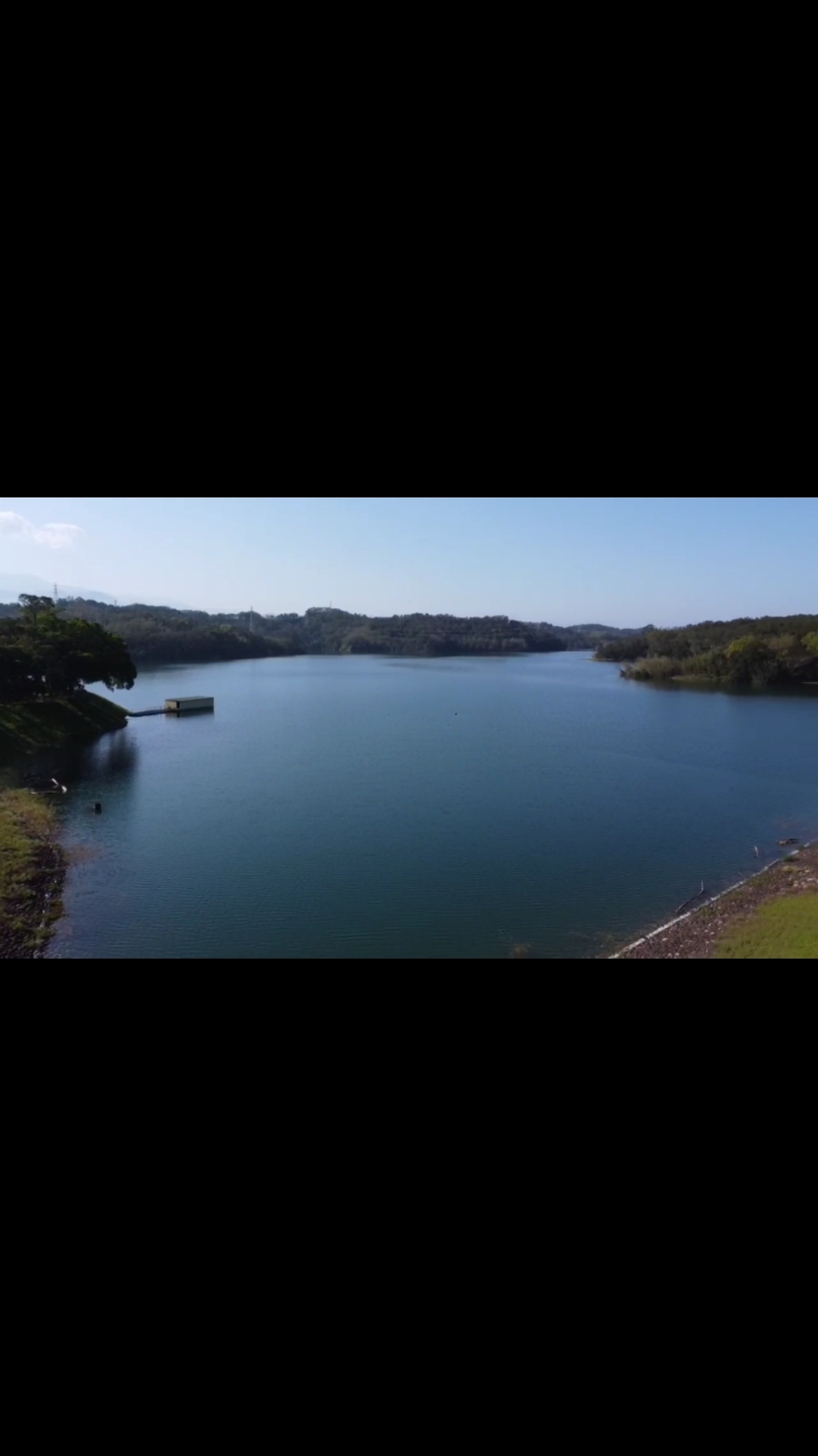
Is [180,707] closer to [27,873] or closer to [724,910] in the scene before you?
[27,873]

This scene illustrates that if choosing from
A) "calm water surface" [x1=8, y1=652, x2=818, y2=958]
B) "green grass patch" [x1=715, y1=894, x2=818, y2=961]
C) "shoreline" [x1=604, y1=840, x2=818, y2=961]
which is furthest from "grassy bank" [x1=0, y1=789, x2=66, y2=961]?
"green grass patch" [x1=715, y1=894, x2=818, y2=961]

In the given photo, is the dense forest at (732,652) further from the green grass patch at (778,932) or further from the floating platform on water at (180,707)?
the green grass patch at (778,932)

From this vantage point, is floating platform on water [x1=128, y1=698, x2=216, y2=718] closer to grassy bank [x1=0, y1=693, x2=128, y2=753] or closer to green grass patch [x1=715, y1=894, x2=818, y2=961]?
grassy bank [x1=0, y1=693, x2=128, y2=753]

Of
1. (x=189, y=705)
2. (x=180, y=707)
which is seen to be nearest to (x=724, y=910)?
(x=180, y=707)

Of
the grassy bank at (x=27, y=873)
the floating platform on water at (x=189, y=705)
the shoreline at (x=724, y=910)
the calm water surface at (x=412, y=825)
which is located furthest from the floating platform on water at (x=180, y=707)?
A: the shoreline at (x=724, y=910)
